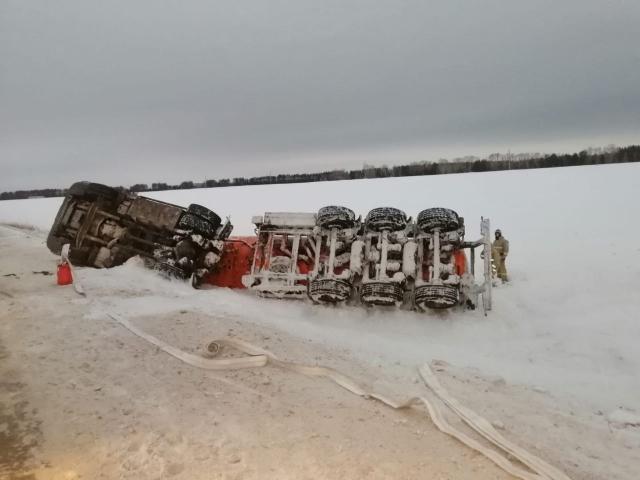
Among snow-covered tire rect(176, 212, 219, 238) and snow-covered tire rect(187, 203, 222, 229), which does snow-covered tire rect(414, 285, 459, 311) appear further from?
snow-covered tire rect(187, 203, 222, 229)

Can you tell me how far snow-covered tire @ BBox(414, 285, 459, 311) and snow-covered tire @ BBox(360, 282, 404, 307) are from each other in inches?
11.3

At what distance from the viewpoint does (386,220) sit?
784 cm

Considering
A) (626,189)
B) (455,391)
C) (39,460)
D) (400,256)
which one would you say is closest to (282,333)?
(455,391)

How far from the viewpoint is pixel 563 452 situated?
332 cm

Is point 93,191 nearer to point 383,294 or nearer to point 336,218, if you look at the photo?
point 336,218

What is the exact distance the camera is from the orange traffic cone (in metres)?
7.30

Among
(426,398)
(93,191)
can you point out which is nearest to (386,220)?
(426,398)

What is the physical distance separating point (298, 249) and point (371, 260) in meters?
1.41

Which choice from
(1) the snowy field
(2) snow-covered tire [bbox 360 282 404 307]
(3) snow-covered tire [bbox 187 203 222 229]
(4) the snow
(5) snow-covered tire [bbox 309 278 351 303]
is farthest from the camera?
(3) snow-covered tire [bbox 187 203 222 229]

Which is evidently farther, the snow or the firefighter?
the firefighter

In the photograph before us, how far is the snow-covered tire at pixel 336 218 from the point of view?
26.0ft

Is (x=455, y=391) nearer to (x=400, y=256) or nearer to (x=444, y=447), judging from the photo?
(x=444, y=447)

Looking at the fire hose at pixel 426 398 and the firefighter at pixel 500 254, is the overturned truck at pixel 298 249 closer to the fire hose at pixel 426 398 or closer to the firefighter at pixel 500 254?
the fire hose at pixel 426 398

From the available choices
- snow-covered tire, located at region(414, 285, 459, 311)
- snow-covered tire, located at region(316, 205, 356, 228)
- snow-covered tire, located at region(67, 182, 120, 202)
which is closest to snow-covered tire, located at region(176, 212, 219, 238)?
snow-covered tire, located at region(67, 182, 120, 202)
